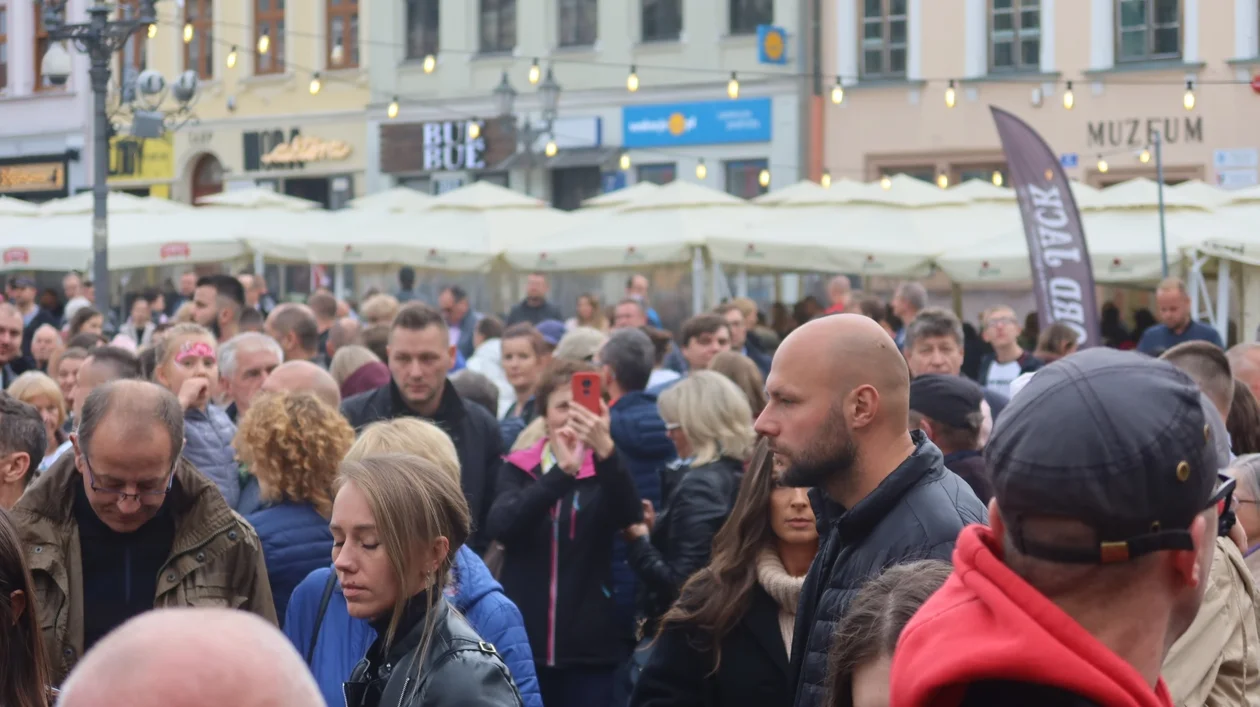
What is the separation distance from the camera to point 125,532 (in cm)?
441

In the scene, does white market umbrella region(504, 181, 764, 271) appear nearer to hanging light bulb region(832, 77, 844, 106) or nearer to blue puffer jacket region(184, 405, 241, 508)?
hanging light bulb region(832, 77, 844, 106)

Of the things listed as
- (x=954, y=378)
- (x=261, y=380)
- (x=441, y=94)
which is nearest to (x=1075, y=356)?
(x=954, y=378)

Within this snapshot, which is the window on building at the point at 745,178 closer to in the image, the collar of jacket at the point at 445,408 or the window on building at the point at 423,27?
the window on building at the point at 423,27

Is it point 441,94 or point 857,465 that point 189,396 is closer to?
point 857,465

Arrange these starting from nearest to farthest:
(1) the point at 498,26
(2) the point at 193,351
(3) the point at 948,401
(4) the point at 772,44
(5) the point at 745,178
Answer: (3) the point at 948,401 → (2) the point at 193,351 → (4) the point at 772,44 → (5) the point at 745,178 → (1) the point at 498,26

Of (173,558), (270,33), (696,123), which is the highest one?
(270,33)

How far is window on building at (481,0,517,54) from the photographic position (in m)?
33.4

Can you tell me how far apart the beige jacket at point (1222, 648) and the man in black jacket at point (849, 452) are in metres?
0.51

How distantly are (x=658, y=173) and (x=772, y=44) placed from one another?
3.23m

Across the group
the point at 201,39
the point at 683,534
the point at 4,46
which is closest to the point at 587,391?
the point at 683,534

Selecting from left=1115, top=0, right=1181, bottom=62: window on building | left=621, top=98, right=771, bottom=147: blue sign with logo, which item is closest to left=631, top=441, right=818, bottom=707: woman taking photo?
left=1115, top=0, right=1181, bottom=62: window on building

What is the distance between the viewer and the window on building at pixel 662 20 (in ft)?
104

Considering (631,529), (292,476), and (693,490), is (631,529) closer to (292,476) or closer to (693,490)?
(693,490)

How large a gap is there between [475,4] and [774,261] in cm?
1699
